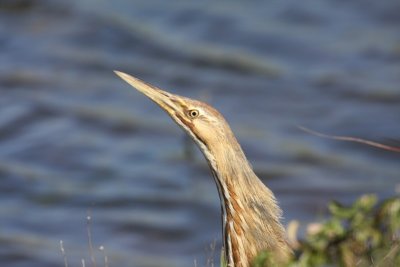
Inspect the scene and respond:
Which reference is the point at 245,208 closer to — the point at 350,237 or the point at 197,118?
the point at 197,118

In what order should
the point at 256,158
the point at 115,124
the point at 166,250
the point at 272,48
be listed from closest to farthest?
the point at 166,250, the point at 256,158, the point at 115,124, the point at 272,48

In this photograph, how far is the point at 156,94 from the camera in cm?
561

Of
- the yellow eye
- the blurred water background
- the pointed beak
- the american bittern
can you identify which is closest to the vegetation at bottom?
the american bittern

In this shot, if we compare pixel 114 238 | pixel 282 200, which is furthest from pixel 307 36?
pixel 114 238

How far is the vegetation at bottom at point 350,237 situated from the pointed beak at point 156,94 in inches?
86.1

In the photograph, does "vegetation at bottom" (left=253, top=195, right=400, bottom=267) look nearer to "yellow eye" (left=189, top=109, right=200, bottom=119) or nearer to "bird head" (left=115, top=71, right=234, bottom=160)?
"bird head" (left=115, top=71, right=234, bottom=160)

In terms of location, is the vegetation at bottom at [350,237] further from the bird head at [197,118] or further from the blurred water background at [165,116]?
the blurred water background at [165,116]

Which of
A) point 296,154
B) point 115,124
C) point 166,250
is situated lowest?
point 166,250

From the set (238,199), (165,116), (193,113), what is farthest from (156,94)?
(165,116)

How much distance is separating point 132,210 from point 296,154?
58.5 inches

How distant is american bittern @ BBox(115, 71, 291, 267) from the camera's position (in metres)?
5.20

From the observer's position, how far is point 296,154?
10453 millimetres

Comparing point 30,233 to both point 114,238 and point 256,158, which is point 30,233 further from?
point 256,158

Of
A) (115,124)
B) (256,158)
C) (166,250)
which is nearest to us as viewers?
(166,250)
